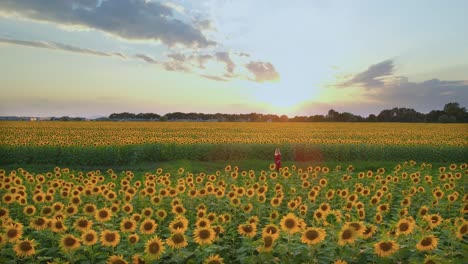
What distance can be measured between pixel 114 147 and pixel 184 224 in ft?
A: 65.6

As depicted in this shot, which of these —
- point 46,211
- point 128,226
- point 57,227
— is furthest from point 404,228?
point 46,211

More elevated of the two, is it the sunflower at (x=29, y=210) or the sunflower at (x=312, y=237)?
the sunflower at (x=312, y=237)

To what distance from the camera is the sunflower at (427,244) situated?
4957mm

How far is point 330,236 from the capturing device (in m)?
6.05

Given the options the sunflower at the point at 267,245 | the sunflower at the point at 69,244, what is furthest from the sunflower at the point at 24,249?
the sunflower at the point at 267,245

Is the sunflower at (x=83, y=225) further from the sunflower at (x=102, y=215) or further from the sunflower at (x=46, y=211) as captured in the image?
the sunflower at (x=46, y=211)

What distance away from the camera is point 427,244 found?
5008 millimetres

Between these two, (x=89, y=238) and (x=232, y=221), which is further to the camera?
(x=232, y=221)

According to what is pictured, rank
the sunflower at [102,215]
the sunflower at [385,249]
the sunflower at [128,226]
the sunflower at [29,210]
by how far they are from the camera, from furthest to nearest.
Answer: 1. the sunflower at [29,210]
2. the sunflower at [102,215]
3. the sunflower at [128,226]
4. the sunflower at [385,249]

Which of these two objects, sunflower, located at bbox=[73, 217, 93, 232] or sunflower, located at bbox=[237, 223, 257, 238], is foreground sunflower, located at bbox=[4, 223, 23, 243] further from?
sunflower, located at bbox=[237, 223, 257, 238]

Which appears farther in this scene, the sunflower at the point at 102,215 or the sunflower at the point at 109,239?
the sunflower at the point at 102,215

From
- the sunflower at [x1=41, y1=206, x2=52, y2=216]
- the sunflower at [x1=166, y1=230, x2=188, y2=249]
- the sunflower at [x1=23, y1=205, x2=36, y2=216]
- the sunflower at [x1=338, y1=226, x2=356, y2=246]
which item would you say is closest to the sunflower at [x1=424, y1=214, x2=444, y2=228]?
the sunflower at [x1=338, y1=226, x2=356, y2=246]

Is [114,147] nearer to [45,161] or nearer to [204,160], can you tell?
[45,161]

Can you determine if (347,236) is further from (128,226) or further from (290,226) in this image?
(128,226)
